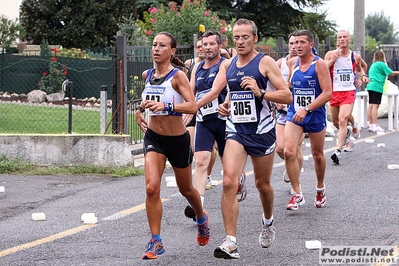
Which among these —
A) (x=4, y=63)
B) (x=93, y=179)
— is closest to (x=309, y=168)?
(x=93, y=179)

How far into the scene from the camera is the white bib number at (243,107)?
7332mm

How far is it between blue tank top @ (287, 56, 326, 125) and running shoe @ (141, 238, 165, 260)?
322 centimetres

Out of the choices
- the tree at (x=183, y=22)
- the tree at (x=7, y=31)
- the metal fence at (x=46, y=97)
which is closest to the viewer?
the metal fence at (x=46, y=97)

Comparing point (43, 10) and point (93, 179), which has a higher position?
point (43, 10)

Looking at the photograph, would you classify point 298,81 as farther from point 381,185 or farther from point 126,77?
point 126,77

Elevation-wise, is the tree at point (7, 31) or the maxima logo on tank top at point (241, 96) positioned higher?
the tree at point (7, 31)

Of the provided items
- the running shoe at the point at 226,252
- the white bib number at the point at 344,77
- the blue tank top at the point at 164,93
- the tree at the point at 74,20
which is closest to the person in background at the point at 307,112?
the blue tank top at the point at 164,93

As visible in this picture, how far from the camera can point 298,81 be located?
9844 mm

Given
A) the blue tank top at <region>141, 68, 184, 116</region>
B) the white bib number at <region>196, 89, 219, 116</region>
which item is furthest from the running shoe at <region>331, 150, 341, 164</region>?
the blue tank top at <region>141, 68, 184, 116</region>

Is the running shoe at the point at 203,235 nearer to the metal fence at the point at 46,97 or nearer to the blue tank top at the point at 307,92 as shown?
the blue tank top at the point at 307,92

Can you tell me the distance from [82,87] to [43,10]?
16.3 m

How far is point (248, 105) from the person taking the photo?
24.1 ft

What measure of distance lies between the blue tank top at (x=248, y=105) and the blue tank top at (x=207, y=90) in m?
1.78

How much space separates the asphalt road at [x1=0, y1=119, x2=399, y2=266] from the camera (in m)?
7.26
